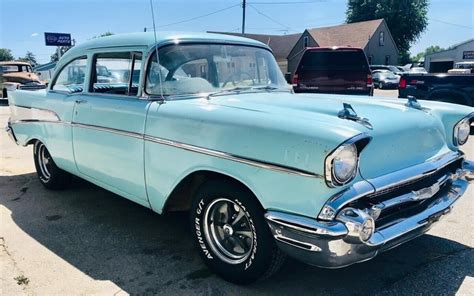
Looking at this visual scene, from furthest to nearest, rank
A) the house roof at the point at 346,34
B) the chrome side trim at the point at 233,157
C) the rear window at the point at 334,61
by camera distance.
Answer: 1. the house roof at the point at 346,34
2. the rear window at the point at 334,61
3. the chrome side trim at the point at 233,157

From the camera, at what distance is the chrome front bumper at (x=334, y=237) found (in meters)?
2.26

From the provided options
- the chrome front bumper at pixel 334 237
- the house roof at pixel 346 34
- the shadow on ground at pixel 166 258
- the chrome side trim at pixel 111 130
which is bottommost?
the shadow on ground at pixel 166 258

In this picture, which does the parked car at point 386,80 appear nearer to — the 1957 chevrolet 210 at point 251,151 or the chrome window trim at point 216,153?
the 1957 chevrolet 210 at point 251,151

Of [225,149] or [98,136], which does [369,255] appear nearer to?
[225,149]

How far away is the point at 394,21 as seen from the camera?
55.5m

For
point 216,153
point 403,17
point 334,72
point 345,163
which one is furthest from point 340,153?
point 403,17

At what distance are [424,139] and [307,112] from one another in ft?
2.77

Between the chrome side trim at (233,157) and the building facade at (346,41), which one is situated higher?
the building facade at (346,41)

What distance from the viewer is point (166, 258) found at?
3322 mm

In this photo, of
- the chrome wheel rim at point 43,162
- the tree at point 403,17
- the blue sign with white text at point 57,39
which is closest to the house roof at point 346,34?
the tree at point 403,17

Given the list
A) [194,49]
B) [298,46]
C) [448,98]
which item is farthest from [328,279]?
[298,46]

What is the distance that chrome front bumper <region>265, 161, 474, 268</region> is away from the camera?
89.0 inches

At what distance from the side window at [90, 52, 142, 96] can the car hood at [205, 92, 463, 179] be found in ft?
2.44

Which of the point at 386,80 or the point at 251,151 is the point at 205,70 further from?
the point at 386,80
